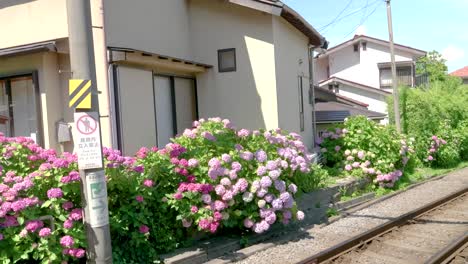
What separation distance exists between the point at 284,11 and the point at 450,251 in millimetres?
7269

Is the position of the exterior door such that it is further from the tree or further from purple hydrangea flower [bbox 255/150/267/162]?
the tree

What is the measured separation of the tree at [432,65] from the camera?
3950 cm

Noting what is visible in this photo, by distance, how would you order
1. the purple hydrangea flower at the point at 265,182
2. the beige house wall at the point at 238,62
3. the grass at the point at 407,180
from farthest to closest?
the beige house wall at the point at 238,62 → the grass at the point at 407,180 → the purple hydrangea flower at the point at 265,182

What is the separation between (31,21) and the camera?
10289 mm

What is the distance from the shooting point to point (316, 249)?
720cm

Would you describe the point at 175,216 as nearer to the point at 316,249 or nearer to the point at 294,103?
the point at 316,249

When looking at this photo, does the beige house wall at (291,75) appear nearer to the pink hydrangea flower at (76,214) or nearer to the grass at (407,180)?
the grass at (407,180)

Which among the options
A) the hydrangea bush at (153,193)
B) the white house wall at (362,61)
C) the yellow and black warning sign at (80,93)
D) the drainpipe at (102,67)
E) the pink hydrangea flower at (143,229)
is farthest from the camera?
the white house wall at (362,61)

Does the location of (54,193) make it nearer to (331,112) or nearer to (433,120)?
(331,112)

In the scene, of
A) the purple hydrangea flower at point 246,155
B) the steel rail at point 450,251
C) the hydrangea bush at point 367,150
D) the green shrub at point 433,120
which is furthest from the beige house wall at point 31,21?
the green shrub at point 433,120

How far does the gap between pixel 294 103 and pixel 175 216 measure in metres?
7.64

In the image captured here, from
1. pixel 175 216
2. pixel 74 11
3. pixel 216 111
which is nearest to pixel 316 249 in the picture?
pixel 175 216

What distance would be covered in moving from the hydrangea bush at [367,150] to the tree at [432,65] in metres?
28.2

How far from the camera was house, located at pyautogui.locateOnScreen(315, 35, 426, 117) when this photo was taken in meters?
32.5
